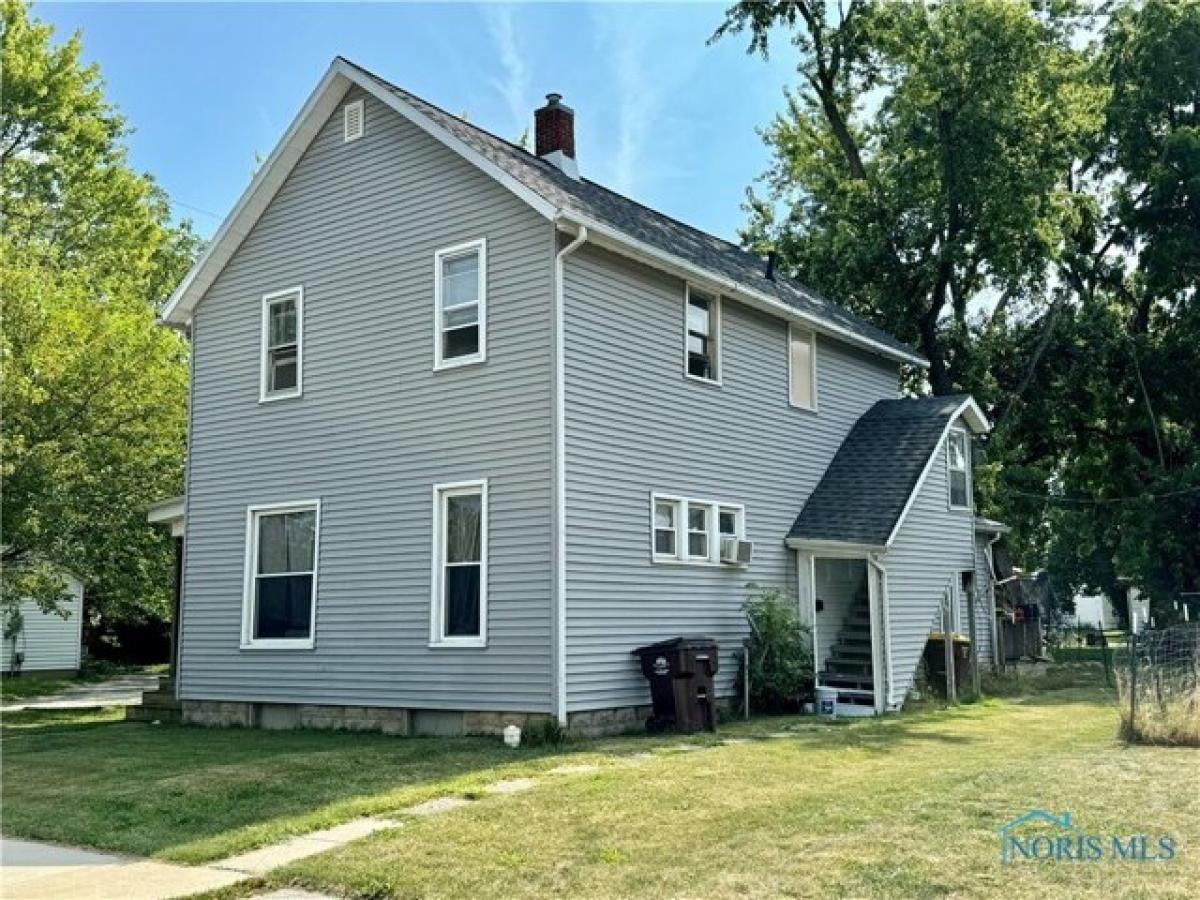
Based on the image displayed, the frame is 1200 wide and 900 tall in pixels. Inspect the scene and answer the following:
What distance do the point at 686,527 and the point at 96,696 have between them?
1643cm

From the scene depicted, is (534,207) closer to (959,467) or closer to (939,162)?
(959,467)

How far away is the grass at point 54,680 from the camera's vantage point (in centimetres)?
2561

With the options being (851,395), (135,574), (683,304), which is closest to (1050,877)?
(683,304)

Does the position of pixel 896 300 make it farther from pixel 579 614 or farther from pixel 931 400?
pixel 579 614

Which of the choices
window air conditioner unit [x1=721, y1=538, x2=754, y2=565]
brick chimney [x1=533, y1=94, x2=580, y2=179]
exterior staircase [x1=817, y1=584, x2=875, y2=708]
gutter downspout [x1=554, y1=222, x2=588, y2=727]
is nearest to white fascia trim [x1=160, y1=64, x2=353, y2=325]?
brick chimney [x1=533, y1=94, x2=580, y2=179]

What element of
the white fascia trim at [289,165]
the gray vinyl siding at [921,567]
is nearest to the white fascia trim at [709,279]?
the white fascia trim at [289,165]

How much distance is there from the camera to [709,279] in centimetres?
1482

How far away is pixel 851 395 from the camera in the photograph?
19172mm

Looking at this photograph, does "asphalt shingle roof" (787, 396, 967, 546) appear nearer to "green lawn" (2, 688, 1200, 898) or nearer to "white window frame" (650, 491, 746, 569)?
"white window frame" (650, 491, 746, 569)

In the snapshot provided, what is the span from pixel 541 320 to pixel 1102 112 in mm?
22267

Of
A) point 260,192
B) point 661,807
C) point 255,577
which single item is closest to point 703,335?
point 260,192

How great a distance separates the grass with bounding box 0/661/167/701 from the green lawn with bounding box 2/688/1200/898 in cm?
1449

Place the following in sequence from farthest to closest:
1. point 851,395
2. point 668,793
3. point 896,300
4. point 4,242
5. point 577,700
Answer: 1. point 896,300
2. point 4,242
3. point 851,395
4. point 577,700
5. point 668,793

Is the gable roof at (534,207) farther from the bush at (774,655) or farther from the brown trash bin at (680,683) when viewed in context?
the brown trash bin at (680,683)
